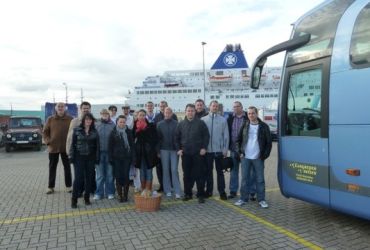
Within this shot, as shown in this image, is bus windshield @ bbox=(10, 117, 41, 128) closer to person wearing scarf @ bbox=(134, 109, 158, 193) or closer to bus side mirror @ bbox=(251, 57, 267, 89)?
person wearing scarf @ bbox=(134, 109, 158, 193)

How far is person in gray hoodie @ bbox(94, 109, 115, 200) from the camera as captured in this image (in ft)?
23.1

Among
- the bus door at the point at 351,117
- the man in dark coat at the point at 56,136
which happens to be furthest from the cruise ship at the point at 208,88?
the bus door at the point at 351,117

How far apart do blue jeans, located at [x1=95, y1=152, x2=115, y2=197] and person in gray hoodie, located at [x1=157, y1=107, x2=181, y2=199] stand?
105 cm

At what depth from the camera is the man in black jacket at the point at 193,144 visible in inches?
265

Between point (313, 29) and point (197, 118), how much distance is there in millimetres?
2584

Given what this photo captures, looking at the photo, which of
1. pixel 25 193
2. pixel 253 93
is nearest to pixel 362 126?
pixel 25 193

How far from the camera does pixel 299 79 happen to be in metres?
5.52

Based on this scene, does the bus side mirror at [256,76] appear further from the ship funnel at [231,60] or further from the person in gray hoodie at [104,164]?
the ship funnel at [231,60]

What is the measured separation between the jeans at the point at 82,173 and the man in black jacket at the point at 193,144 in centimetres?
166

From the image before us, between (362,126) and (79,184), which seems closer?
(362,126)

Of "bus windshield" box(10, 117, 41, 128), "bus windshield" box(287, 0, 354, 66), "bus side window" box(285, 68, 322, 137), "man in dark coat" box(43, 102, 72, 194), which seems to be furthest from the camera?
"bus windshield" box(10, 117, 41, 128)

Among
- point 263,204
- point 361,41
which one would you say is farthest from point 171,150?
point 361,41

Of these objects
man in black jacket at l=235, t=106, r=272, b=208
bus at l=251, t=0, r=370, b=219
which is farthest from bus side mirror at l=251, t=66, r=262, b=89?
man in black jacket at l=235, t=106, r=272, b=208

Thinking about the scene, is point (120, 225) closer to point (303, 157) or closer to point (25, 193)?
→ point (303, 157)
